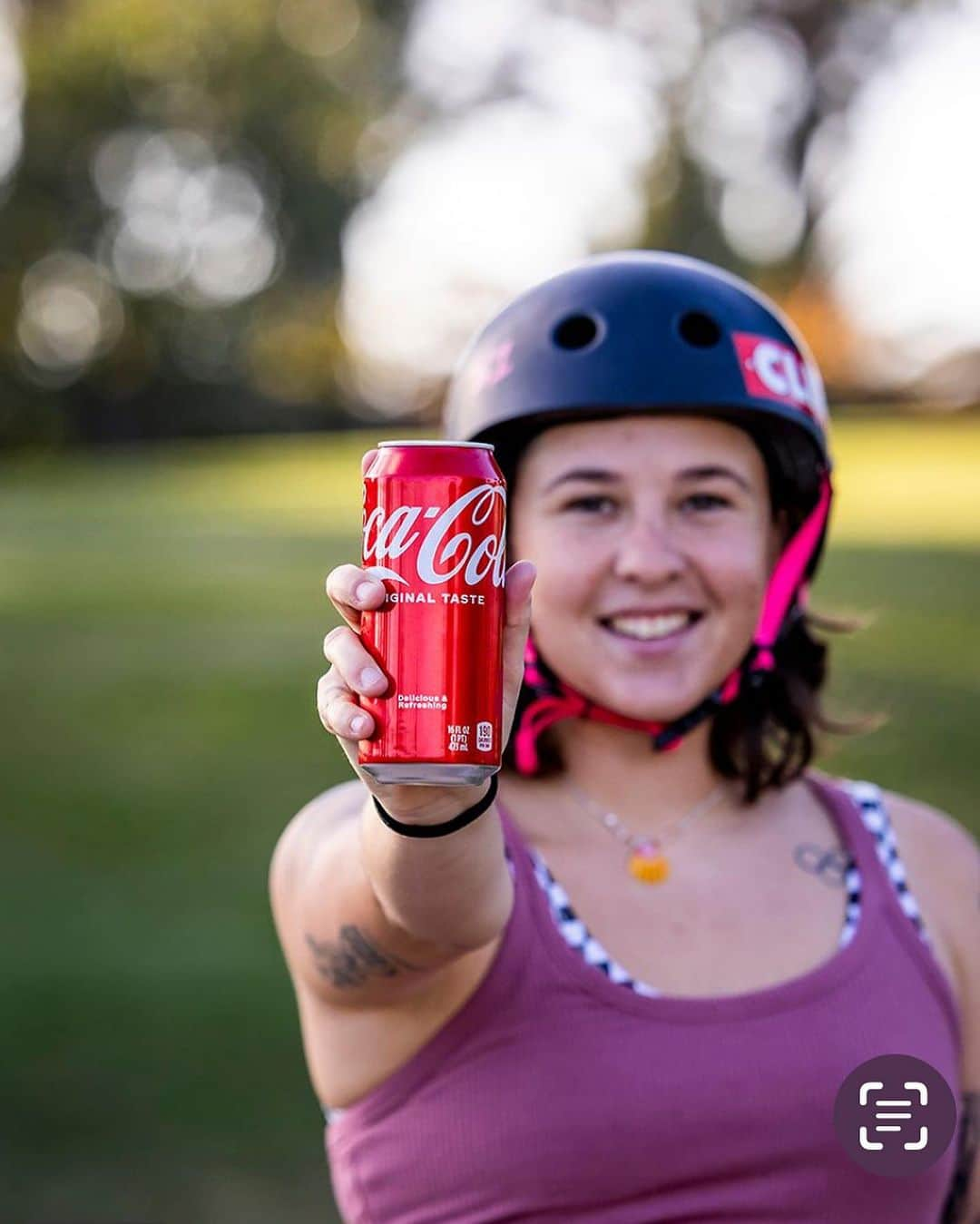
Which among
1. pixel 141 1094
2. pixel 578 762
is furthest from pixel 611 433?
pixel 141 1094

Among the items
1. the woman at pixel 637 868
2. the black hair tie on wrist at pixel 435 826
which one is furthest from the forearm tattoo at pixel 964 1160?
the black hair tie on wrist at pixel 435 826

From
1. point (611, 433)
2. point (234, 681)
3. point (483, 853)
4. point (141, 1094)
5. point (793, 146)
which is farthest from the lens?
point (793, 146)

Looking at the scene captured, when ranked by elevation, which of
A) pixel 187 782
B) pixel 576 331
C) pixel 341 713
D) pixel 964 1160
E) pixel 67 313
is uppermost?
pixel 67 313

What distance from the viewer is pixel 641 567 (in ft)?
A: 9.80

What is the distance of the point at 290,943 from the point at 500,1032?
32 centimetres

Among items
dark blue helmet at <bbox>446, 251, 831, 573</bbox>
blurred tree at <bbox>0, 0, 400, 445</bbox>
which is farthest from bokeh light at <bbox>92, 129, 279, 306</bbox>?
dark blue helmet at <bbox>446, 251, 831, 573</bbox>

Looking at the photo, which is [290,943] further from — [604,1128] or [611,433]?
[611,433]

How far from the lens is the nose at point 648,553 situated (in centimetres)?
299

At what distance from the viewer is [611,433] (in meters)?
3.17

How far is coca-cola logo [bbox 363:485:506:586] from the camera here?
215 cm

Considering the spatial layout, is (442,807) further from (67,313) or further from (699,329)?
(67,313)

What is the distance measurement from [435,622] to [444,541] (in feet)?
0.29
